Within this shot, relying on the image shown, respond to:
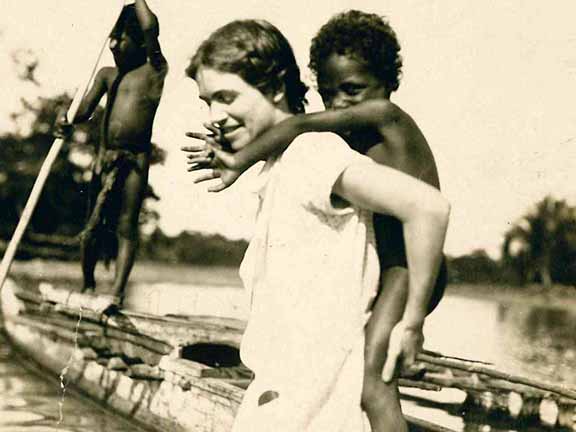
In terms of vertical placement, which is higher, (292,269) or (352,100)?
(352,100)

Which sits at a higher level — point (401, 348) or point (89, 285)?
point (401, 348)

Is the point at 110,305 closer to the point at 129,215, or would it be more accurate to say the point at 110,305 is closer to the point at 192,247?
the point at 129,215

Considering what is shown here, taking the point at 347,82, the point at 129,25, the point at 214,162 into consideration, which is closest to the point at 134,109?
the point at 129,25

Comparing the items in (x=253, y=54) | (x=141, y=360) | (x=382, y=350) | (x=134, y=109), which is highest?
(x=134, y=109)

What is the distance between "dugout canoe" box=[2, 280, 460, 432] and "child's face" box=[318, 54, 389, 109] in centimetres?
104

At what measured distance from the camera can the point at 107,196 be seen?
12.5 feet

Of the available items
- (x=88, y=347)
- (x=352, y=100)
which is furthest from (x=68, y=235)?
(x=352, y=100)

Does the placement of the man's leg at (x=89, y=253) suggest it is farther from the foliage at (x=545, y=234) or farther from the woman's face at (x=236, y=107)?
the woman's face at (x=236, y=107)

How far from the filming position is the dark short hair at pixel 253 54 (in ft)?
4.37

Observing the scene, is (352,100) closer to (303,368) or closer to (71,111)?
(303,368)

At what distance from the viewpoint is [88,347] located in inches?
151

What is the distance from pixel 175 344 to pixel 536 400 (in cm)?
220

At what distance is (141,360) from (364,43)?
227 cm

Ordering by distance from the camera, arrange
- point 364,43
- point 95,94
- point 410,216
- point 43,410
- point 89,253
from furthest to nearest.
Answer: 1. point 89,253
2. point 95,94
3. point 43,410
4. point 364,43
5. point 410,216
